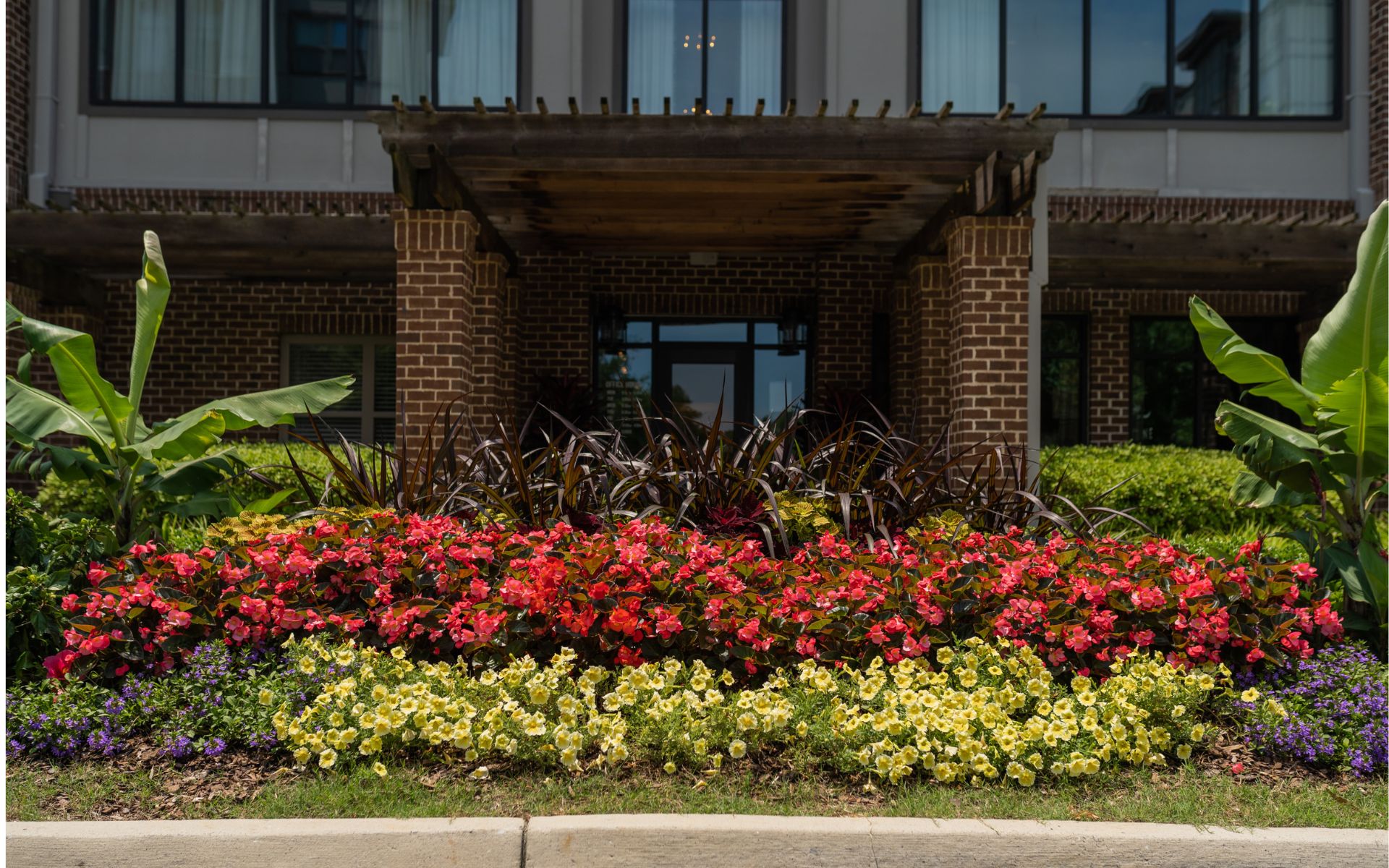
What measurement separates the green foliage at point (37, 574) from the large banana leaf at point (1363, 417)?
6134mm

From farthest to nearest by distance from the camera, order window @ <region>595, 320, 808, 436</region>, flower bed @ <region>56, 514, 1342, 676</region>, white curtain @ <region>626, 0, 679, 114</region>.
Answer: window @ <region>595, 320, 808, 436</region>, white curtain @ <region>626, 0, 679, 114</region>, flower bed @ <region>56, 514, 1342, 676</region>

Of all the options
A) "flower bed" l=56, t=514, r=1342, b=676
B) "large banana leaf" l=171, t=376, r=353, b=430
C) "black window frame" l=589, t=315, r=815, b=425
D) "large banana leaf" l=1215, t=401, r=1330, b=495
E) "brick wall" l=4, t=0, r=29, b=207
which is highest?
"brick wall" l=4, t=0, r=29, b=207

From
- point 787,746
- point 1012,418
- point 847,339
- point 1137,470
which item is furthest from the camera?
point 847,339

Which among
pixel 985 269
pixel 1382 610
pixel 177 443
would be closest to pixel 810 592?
pixel 1382 610

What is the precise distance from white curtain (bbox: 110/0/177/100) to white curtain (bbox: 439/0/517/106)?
130 inches

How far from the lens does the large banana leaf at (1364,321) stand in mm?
5277

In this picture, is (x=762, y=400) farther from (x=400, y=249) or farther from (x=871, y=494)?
(x=871, y=494)

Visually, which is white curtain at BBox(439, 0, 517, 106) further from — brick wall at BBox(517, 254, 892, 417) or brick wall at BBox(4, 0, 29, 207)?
brick wall at BBox(4, 0, 29, 207)

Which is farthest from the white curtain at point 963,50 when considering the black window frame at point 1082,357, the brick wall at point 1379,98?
the brick wall at point 1379,98

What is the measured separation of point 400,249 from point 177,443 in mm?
2772

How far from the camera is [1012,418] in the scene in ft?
26.2

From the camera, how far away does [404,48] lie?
12938 millimetres

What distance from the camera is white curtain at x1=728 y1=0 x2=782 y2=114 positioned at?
13.0 metres

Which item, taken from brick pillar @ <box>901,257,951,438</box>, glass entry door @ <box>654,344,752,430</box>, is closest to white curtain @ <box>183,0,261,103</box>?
glass entry door @ <box>654,344,752,430</box>
